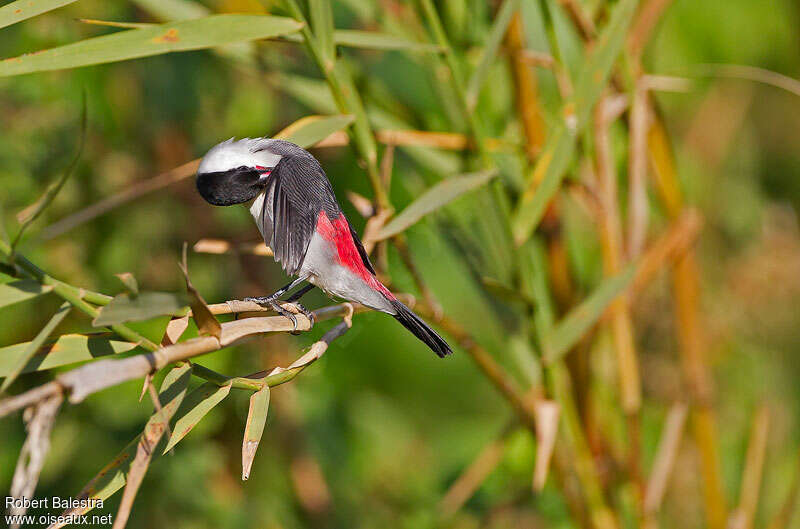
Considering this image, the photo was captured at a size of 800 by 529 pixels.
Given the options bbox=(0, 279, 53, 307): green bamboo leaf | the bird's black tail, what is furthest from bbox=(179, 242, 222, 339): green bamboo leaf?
the bird's black tail

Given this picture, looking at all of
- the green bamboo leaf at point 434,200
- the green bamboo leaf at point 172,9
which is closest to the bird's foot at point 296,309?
the green bamboo leaf at point 434,200

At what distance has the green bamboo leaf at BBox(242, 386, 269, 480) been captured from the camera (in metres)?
0.65

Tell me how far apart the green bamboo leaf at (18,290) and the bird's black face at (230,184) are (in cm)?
20

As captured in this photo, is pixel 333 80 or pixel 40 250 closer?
pixel 333 80

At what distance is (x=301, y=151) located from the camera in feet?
2.67

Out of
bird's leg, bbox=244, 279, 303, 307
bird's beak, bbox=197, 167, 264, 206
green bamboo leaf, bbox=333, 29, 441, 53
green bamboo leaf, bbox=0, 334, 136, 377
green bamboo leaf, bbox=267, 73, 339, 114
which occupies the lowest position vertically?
bird's leg, bbox=244, 279, 303, 307

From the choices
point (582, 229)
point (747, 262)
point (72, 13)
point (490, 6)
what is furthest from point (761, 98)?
point (72, 13)

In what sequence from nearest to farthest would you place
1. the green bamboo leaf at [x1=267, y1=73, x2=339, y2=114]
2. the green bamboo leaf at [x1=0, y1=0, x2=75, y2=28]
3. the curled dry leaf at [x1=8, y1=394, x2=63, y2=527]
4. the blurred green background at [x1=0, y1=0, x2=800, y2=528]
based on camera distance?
the curled dry leaf at [x1=8, y1=394, x2=63, y2=527], the green bamboo leaf at [x1=0, y1=0, x2=75, y2=28], the green bamboo leaf at [x1=267, y1=73, x2=339, y2=114], the blurred green background at [x1=0, y1=0, x2=800, y2=528]

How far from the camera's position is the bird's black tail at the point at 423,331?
0.79 metres

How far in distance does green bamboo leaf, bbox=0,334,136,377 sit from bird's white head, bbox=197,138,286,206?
0.19m

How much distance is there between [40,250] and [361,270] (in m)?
0.94

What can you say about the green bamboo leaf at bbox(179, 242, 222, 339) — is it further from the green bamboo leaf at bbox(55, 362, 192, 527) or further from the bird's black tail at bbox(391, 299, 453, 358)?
the bird's black tail at bbox(391, 299, 453, 358)

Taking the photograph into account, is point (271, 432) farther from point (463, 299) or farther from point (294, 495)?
point (463, 299)

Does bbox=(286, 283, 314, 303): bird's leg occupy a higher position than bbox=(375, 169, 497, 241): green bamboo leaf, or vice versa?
bbox=(375, 169, 497, 241): green bamboo leaf
